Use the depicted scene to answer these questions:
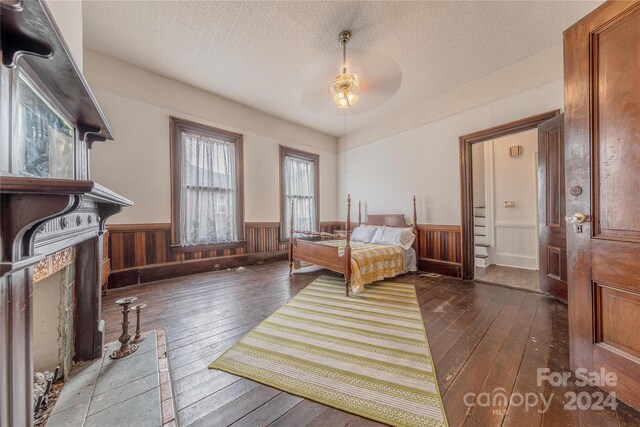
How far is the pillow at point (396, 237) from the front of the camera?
3.85 metres

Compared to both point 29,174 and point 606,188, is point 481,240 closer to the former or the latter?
point 606,188

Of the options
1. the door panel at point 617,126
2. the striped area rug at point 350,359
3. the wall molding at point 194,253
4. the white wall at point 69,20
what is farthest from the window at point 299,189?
the door panel at point 617,126

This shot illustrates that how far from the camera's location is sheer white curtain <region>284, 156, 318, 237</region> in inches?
197

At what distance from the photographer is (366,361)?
5.16ft

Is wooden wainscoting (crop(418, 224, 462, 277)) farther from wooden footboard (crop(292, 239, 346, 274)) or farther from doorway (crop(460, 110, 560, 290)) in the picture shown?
wooden footboard (crop(292, 239, 346, 274))

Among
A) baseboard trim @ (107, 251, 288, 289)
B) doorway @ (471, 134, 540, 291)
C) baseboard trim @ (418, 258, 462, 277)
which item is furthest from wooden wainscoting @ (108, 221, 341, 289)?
doorway @ (471, 134, 540, 291)

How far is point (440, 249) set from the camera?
3830 mm

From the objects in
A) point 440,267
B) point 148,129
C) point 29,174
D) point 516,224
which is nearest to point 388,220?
point 440,267

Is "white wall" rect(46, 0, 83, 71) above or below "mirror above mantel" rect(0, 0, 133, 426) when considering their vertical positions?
above

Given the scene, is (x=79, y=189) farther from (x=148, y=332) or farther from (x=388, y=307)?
(x=388, y=307)

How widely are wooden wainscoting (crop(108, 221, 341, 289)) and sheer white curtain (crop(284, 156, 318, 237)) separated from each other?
0.98 metres

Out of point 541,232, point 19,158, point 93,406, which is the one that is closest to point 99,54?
point 19,158

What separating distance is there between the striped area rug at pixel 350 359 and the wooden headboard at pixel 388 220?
6.74 feet

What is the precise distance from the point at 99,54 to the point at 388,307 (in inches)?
186
